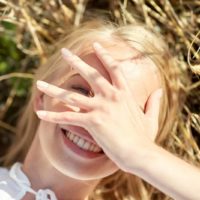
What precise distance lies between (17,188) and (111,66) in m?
0.41

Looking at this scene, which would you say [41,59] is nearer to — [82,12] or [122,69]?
[82,12]

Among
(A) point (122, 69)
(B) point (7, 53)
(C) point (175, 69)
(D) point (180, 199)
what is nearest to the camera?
(D) point (180, 199)

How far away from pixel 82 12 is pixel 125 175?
0.47 metres

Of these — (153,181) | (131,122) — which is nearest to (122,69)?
(131,122)

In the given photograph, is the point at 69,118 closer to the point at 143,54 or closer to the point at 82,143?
the point at 82,143

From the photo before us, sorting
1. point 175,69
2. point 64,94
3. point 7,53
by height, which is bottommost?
point 7,53

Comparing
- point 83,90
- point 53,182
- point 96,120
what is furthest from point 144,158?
point 53,182

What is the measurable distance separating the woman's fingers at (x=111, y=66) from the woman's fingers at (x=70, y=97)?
3.1 inches

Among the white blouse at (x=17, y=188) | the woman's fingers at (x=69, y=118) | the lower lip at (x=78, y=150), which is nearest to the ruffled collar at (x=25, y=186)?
the white blouse at (x=17, y=188)

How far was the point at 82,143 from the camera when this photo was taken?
1538 millimetres

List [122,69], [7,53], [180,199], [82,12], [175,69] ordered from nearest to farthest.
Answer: [180,199] < [122,69] < [175,69] < [82,12] < [7,53]

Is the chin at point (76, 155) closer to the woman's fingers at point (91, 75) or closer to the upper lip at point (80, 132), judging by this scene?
the upper lip at point (80, 132)

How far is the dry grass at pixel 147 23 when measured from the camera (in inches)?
72.5

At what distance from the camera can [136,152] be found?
140cm
